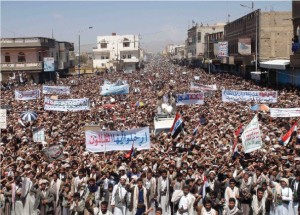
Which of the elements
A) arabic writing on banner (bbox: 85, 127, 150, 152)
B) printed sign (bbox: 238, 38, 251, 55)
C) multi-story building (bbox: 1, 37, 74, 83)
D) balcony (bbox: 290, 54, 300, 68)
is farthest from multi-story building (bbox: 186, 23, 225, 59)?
arabic writing on banner (bbox: 85, 127, 150, 152)

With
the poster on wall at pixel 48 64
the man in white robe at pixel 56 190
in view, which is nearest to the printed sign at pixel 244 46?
the poster on wall at pixel 48 64

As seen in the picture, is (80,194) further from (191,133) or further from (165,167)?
(191,133)

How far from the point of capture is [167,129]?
20.4 meters

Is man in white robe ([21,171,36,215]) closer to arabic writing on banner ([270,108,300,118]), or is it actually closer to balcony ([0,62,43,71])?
arabic writing on banner ([270,108,300,118])

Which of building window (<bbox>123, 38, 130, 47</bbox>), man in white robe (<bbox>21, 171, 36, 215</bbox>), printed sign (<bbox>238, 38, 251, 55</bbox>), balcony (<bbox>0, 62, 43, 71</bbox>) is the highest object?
building window (<bbox>123, 38, 130, 47</bbox>)

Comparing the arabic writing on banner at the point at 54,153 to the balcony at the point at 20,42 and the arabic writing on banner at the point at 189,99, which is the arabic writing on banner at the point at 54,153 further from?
the balcony at the point at 20,42

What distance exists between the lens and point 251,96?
90.0ft

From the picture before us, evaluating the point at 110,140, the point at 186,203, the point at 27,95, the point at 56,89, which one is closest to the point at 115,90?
the point at 56,89

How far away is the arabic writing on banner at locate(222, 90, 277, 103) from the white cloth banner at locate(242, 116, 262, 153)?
41.3 ft

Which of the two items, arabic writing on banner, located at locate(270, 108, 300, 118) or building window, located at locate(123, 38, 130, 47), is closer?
arabic writing on banner, located at locate(270, 108, 300, 118)

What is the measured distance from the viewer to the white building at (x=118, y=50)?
124875mm

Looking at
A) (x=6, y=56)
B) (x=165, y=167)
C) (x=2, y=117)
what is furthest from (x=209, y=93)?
(x=6, y=56)

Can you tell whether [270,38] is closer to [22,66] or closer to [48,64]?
[48,64]

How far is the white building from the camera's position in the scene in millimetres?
124875
